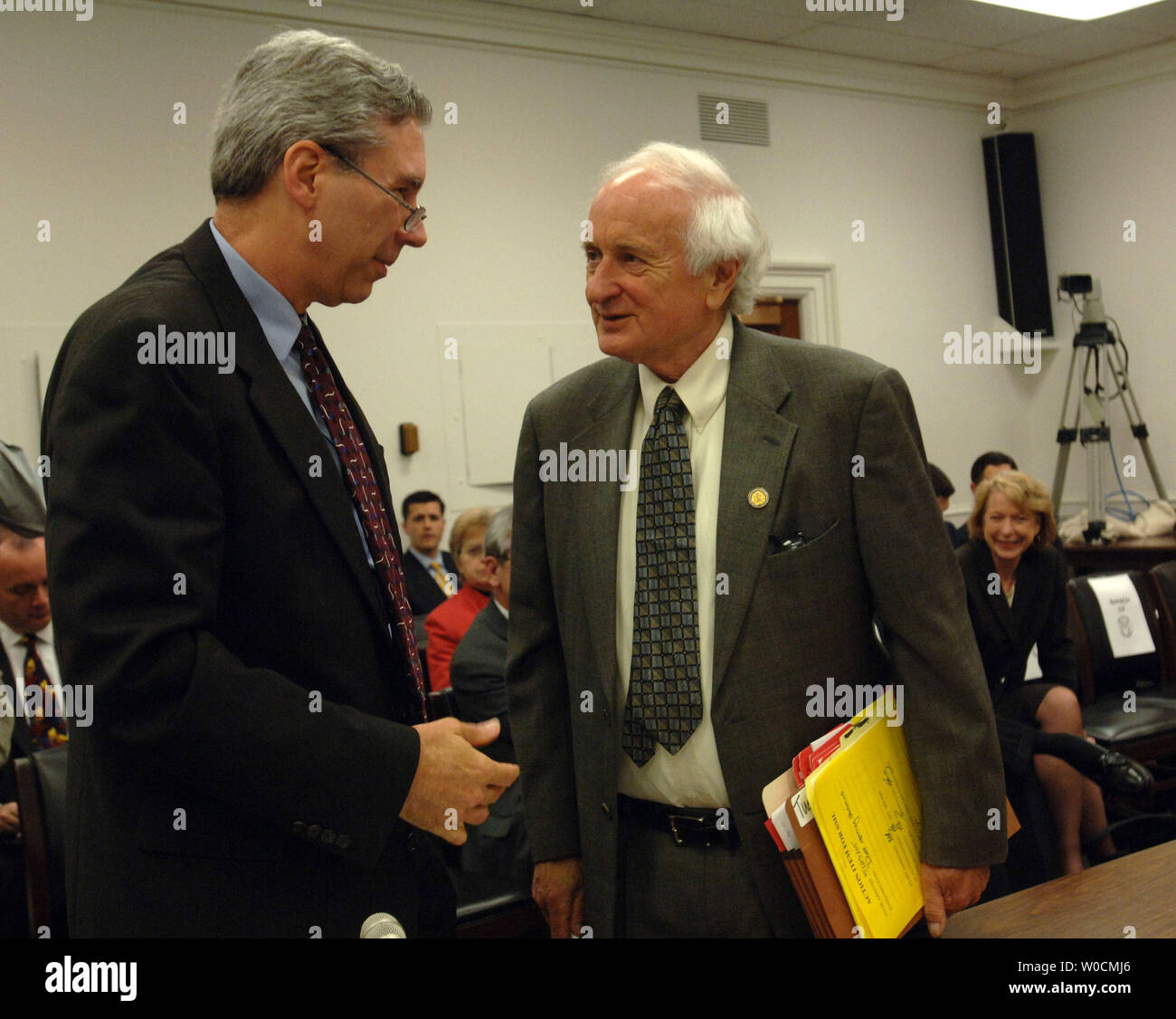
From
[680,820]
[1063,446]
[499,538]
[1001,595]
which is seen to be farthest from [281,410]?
[1063,446]

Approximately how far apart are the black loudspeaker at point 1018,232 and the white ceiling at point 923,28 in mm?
538

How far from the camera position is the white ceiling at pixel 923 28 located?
5738mm

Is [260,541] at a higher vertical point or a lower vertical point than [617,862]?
higher

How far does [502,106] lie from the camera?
5.58 metres

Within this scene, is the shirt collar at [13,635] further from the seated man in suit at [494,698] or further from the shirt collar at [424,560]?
the shirt collar at [424,560]

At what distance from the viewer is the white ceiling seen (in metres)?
5.74

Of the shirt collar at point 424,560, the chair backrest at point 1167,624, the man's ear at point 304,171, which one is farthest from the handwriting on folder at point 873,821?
the shirt collar at point 424,560

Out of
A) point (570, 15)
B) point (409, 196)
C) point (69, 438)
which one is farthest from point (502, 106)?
point (69, 438)

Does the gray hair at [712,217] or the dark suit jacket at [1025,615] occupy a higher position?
the gray hair at [712,217]

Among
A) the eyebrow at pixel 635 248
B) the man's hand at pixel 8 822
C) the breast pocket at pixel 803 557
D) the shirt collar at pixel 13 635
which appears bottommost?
the man's hand at pixel 8 822

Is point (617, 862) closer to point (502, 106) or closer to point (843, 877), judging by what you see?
point (843, 877)

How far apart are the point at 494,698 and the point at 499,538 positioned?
1.49 ft

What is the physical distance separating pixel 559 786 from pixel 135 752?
0.75m
